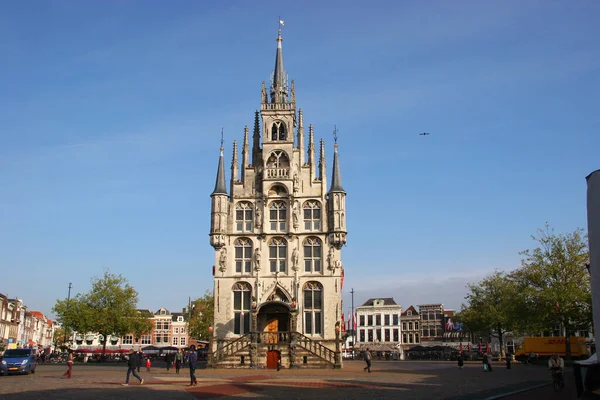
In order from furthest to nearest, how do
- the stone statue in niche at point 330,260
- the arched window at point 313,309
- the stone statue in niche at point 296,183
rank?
the stone statue in niche at point 296,183 → the stone statue in niche at point 330,260 → the arched window at point 313,309

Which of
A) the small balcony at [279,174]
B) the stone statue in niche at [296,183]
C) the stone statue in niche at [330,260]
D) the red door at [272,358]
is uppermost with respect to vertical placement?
the small balcony at [279,174]

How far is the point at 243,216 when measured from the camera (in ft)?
179

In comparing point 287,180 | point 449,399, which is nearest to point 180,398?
point 449,399

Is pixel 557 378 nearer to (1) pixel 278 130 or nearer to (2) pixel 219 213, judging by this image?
(2) pixel 219 213

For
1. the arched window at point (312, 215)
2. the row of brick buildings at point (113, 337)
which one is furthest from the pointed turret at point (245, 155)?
the row of brick buildings at point (113, 337)

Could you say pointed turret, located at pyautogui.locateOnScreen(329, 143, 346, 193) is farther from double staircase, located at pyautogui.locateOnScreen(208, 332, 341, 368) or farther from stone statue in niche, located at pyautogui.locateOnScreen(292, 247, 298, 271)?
double staircase, located at pyautogui.locateOnScreen(208, 332, 341, 368)

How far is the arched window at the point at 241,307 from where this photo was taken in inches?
2041

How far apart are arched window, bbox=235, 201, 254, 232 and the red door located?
11513 mm

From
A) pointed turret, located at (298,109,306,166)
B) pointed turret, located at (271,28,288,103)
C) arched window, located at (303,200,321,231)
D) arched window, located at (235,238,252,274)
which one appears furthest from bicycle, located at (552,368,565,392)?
pointed turret, located at (271,28,288,103)

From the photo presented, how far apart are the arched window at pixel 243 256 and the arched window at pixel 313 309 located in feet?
18.7

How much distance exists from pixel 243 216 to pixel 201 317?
144ft

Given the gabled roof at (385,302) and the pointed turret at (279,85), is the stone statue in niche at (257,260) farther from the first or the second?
the gabled roof at (385,302)

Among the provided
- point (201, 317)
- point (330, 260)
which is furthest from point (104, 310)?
point (330, 260)

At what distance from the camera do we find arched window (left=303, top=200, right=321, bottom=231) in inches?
2115
